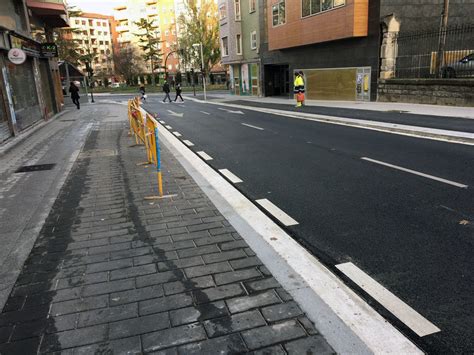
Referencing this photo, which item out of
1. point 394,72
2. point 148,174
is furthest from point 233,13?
point 148,174

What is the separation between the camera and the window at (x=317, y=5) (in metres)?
24.1

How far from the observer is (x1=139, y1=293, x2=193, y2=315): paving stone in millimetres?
3182

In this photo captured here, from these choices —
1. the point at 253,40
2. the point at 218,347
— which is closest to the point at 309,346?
the point at 218,347

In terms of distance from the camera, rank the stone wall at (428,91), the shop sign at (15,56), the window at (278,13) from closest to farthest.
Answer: the shop sign at (15,56) → the stone wall at (428,91) → the window at (278,13)

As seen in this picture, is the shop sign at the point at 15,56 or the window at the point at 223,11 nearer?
the shop sign at the point at 15,56

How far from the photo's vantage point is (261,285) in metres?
3.47

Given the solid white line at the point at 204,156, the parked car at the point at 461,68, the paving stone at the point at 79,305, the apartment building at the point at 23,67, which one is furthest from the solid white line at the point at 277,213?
the parked car at the point at 461,68

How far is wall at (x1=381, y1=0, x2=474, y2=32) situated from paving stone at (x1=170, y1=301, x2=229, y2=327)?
22.8 meters

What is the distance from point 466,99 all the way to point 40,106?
65.9 ft

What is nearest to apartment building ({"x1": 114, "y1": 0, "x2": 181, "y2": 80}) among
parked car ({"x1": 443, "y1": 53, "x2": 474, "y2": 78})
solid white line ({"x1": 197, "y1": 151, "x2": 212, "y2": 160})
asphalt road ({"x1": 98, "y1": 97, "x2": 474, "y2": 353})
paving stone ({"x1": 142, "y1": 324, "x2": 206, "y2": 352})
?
parked car ({"x1": 443, "y1": 53, "x2": 474, "y2": 78})

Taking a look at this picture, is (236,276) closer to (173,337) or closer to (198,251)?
(198,251)

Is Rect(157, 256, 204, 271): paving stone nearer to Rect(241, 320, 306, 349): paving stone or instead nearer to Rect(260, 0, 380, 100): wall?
Rect(241, 320, 306, 349): paving stone

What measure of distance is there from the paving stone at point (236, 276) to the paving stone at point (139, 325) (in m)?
0.66

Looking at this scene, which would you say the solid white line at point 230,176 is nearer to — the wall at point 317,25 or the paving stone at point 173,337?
the paving stone at point 173,337
